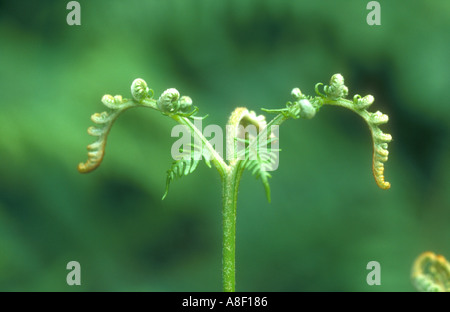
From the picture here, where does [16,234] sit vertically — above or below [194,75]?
below

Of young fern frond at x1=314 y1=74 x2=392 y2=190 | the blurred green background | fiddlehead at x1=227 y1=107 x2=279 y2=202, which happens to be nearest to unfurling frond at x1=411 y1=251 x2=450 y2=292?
young fern frond at x1=314 y1=74 x2=392 y2=190

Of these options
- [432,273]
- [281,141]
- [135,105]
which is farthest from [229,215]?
[281,141]

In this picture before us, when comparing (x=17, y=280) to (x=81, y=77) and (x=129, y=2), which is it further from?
(x=129, y=2)

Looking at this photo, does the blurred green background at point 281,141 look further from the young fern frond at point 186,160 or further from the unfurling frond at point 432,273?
the young fern frond at point 186,160

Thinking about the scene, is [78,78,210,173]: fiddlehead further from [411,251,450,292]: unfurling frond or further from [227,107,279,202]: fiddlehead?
[411,251,450,292]: unfurling frond

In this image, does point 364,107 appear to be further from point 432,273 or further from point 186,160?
point 432,273
